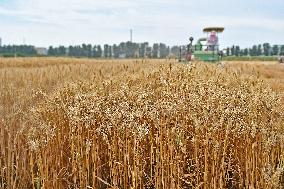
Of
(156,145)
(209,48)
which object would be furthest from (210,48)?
(156,145)

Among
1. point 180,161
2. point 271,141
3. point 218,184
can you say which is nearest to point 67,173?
point 180,161

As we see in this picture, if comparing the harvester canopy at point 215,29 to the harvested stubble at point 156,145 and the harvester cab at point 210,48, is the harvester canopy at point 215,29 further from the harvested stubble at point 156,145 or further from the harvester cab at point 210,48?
the harvested stubble at point 156,145

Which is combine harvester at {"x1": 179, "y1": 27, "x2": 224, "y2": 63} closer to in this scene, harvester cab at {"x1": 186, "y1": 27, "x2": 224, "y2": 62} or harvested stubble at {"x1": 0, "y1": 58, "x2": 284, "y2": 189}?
harvester cab at {"x1": 186, "y1": 27, "x2": 224, "y2": 62}

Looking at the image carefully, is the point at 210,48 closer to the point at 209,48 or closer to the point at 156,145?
the point at 209,48

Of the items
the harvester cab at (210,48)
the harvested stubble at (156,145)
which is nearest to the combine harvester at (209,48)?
the harvester cab at (210,48)

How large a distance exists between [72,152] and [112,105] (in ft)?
2.18

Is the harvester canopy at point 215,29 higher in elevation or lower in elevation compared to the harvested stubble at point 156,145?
higher

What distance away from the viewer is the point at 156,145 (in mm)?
2941

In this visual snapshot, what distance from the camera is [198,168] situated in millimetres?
2832

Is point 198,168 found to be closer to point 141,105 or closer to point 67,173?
point 141,105

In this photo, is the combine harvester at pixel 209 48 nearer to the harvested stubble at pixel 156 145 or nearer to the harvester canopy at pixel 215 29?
the harvester canopy at pixel 215 29

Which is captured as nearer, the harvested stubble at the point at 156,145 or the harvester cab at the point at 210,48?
the harvested stubble at the point at 156,145

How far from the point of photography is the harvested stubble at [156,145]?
2.83m

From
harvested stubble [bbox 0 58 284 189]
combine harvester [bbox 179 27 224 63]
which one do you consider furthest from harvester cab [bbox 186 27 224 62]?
harvested stubble [bbox 0 58 284 189]
